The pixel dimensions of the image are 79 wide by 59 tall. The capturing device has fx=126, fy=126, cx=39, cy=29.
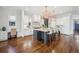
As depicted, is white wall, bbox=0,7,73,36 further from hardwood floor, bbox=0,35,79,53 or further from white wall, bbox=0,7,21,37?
hardwood floor, bbox=0,35,79,53

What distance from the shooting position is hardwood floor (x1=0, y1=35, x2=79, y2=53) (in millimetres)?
2844

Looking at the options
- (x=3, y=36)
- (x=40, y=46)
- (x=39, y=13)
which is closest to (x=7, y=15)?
(x=3, y=36)

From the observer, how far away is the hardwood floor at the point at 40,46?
9.33 ft

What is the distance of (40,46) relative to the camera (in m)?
2.86

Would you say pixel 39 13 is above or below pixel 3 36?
above

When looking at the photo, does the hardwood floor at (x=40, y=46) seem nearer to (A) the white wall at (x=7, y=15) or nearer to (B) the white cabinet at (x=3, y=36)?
(B) the white cabinet at (x=3, y=36)

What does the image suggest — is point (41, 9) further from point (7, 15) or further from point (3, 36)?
point (3, 36)

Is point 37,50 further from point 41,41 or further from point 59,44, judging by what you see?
point 59,44

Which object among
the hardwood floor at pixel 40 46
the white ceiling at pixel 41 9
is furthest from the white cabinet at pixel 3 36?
the white ceiling at pixel 41 9

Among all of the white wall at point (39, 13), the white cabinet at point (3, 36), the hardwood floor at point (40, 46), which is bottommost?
the hardwood floor at point (40, 46)

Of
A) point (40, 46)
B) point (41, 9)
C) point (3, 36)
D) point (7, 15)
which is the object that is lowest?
point (40, 46)

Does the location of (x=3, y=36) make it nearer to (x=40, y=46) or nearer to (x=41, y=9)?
(x=40, y=46)

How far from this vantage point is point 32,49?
9.43 ft
